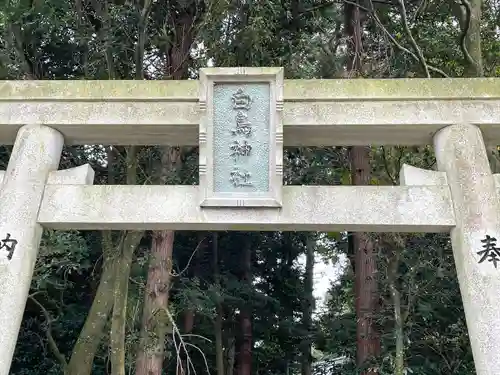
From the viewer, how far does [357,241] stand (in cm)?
859

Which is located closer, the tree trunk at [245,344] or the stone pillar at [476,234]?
the stone pillar at [476,234]

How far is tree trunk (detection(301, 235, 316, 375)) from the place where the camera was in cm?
1179

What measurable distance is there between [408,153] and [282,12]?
2473mm

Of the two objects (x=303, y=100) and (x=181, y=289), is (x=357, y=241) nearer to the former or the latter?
(x=181, y=289)

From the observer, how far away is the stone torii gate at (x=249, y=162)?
400 centimetres

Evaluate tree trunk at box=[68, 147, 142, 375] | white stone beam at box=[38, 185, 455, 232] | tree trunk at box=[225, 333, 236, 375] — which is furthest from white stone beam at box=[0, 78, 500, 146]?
tree trunk at box=[225, 333, 236, 375]

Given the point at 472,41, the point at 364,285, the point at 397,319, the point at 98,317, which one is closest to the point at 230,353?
the point at 364,285

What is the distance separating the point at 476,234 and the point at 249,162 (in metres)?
1.62

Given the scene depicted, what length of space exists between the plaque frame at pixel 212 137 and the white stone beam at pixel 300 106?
4.9 inches

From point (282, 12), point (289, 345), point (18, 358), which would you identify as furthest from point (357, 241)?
point (18, 358)

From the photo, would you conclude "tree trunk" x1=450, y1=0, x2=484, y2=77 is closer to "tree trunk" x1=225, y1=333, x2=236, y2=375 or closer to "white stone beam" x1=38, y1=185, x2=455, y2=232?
"white stone beam" x1=38, y1=185, x2=455, y2=232

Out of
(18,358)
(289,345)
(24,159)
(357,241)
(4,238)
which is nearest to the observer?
(4,238)

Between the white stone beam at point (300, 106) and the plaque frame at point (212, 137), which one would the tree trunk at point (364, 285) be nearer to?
the white stone beam at point (300, 106)

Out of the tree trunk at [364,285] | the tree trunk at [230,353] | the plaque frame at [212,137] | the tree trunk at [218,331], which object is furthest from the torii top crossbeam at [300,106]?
the tree trunk at [230,353]
